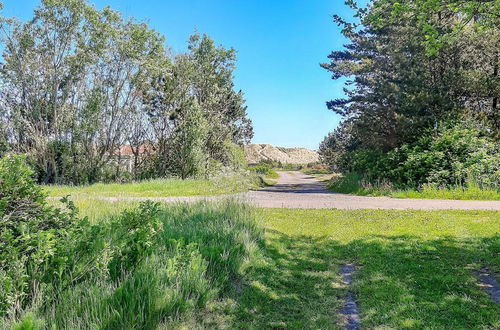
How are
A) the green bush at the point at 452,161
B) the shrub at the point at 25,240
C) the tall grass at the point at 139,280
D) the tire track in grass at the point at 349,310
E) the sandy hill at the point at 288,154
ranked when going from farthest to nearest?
the sandy hill at the point at 288,154 → the green bush at the point at 452,161 → the tire track in grass at the point at 349,310 → the tall grass at the point at 139,280 → the shrub at the point at 25,240

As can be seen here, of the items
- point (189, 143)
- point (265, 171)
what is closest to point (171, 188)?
point (189, 143)

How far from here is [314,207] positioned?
392 inches

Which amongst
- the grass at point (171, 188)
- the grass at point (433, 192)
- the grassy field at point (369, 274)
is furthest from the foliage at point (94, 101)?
the grassy field at point (369, 274)

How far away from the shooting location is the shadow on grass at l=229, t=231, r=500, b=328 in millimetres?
3342

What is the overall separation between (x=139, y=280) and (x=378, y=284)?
9.48ft

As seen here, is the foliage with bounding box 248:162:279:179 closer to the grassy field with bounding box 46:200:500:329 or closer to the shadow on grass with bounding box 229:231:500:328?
the grassy field with bounding box 46:200:500:329

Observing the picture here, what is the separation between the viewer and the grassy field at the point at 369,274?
3350mm

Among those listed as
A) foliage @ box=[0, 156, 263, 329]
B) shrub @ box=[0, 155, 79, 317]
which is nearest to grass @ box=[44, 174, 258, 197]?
foliage @ box=[0, 156, 263, 329]

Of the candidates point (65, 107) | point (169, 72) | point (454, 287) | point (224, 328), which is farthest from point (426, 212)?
point (65, 107)

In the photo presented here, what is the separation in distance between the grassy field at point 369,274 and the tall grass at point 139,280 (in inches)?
6.6

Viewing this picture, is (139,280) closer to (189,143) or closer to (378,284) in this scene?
(378,284)

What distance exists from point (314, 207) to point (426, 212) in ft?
9.77

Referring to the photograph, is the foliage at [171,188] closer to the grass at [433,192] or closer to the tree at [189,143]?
the tree at [189,143]

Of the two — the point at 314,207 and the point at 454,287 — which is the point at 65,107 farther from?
the point at 454,287
